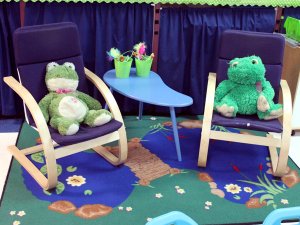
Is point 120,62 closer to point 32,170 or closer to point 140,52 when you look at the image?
point 140,52

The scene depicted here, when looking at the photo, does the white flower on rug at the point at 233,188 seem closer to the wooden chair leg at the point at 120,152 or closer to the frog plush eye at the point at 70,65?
the wooden chair leg at the point at 120,152

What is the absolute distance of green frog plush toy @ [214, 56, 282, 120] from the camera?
2674mm

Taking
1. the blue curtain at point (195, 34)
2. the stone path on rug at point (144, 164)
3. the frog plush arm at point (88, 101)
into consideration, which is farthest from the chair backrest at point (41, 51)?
the blue curtain at point (195, 34)

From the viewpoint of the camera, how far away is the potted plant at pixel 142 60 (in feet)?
9.90

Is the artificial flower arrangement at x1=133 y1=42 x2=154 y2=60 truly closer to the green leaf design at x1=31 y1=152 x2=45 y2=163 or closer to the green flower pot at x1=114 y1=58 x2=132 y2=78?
the green flower pot at x1=114 y1=58 x2=132 y2=78

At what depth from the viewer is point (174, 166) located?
2734mm

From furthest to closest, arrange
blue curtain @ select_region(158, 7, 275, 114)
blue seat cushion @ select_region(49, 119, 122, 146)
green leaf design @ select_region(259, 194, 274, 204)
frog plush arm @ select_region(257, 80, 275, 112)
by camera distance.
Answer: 1. blue curtain @ select_region(158, 7, 275, 114)
2. frog plush arm @ select_region(257, 80, 275, 112)
3. green leaf design @ select_region(259, 194, 274, 204)
4. blue seat cushion @ select_region(49, 119, 122, 146)

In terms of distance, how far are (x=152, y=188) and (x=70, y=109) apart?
2.38 ft

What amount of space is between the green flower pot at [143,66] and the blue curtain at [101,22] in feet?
0.90

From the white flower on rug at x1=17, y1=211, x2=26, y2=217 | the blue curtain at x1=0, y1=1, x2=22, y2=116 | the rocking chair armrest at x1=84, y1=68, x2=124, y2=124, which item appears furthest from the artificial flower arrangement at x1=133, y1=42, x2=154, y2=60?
the white flower on rug at x1=17, y1=211, x2=26, y2=217

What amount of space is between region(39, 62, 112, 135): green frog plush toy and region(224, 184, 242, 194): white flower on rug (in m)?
0.88

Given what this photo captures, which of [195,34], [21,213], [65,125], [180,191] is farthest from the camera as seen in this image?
[195,34]

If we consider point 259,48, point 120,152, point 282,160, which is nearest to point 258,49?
point 259,48

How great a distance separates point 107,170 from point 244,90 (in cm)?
111
